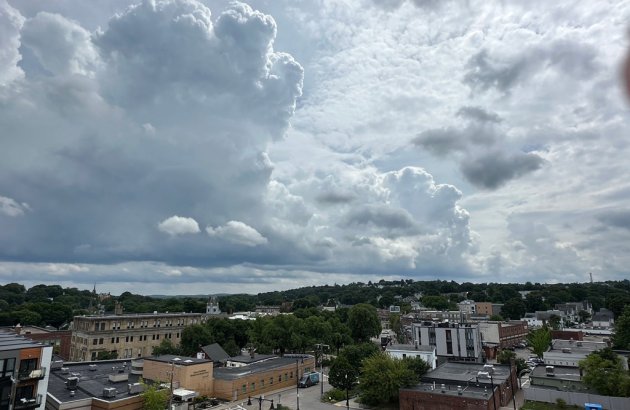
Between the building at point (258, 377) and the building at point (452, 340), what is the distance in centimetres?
2786

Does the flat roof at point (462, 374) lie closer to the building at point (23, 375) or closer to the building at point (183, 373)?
the building at point (183, 373)

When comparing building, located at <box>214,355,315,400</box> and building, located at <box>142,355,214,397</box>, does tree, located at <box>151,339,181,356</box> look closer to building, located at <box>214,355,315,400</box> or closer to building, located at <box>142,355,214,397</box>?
building, located at <box>214,355,315,400</box>

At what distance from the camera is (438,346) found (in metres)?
86.5

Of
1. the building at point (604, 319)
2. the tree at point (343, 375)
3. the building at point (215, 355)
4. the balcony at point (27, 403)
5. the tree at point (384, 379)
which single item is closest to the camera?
the balcony at point (27, 403)

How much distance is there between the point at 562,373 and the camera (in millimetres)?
63094

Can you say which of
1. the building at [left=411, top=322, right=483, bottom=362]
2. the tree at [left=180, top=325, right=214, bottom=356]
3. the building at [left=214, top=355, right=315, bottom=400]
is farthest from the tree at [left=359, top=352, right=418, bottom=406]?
the tree at [left=180, top=325, right=214, bottom=356]

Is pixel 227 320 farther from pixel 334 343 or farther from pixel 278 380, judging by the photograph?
pixel 278 380

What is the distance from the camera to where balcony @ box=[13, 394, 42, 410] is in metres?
36.4

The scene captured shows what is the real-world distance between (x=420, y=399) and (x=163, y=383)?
107 ft

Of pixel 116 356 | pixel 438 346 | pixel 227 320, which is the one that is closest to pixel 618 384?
pixel 438 346

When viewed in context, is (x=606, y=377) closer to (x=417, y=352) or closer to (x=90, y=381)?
(x=417, y=352)

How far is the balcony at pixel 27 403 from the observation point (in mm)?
36447

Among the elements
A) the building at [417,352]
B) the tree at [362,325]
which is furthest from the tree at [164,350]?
the tree at [362,325]

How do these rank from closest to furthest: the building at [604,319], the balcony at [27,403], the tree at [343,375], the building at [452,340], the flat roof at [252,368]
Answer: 1. the balcony at [27,403]
2. the tree at [343,375]
3. the flat roof at [252,368]
4. the building at [452,340]
5. the building at [604,319]
